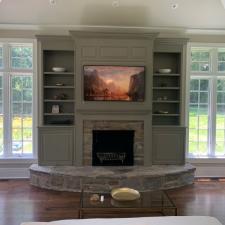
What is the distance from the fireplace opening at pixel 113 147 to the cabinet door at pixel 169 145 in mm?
524

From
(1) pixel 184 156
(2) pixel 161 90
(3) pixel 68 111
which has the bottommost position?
(1) pixel 184 156

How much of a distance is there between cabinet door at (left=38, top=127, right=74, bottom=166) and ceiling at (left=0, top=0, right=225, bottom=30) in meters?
2.14

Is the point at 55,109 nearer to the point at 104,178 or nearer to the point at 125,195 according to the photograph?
the point at 104,178

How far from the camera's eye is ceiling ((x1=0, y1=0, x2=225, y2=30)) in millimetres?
5695

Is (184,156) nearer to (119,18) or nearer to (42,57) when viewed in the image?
(119,18)

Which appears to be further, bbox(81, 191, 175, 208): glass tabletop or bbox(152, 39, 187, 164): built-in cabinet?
bbox(152, 39, 187, 164): built-in cabinet

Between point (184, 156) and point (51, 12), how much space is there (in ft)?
12.7

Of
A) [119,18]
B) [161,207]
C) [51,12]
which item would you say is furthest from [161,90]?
[161,207]

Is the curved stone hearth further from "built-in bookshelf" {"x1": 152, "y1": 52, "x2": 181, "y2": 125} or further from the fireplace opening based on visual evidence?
"built-in bookshelf" {"x1": 152, "y1": 52, "x2": 181, "y2": 125}

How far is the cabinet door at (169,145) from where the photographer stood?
623 centimetres

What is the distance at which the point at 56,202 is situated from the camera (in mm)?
4934

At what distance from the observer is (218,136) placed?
22.1 feet

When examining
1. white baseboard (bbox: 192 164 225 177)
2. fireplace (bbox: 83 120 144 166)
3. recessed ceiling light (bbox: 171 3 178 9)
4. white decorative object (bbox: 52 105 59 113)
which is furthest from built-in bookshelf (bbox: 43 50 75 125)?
white baseboard (bbox: 192 164 225 177)

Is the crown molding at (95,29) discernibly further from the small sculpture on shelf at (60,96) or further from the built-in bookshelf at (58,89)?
the small sculpture on shelf at (60,96)
